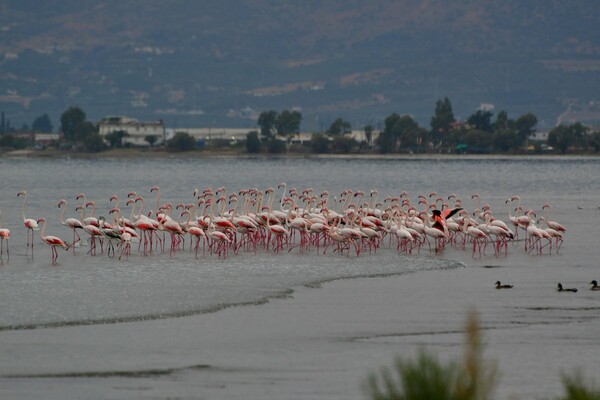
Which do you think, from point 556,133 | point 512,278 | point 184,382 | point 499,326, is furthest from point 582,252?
point 556,133

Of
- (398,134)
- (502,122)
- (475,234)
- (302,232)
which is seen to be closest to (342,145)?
(398,134)

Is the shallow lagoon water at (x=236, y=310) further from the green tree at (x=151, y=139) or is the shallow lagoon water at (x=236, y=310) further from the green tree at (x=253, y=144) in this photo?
the green tree at (x=151, y=139)

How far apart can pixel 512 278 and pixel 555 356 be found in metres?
8.41

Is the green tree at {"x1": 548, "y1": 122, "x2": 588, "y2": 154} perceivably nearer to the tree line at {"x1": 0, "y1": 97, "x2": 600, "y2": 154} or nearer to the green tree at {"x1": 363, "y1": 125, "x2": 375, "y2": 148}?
the tree line at {"x1": 0, "y1": 97, "x2": 600, "y2": 154}

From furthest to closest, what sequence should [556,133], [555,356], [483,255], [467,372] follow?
[556,133] < [483,255] < [555,356] < [467,372]

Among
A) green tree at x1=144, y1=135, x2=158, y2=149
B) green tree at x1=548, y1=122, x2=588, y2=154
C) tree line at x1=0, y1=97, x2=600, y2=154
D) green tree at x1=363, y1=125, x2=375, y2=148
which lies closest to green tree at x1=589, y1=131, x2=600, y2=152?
tree line at x1=0, y1=97, x2=600, y2=154

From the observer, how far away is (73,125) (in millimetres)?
174500

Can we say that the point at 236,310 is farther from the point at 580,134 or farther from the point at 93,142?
the point at 93,142

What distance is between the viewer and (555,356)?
16.7m

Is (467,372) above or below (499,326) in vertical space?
above

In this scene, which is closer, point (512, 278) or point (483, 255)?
point (512, 278)

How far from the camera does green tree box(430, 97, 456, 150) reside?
158875 millimetres

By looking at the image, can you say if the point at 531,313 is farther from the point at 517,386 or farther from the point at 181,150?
the point at 181,150

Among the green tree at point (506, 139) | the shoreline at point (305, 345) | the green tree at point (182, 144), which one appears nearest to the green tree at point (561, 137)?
the green tree at point (506, 139)
